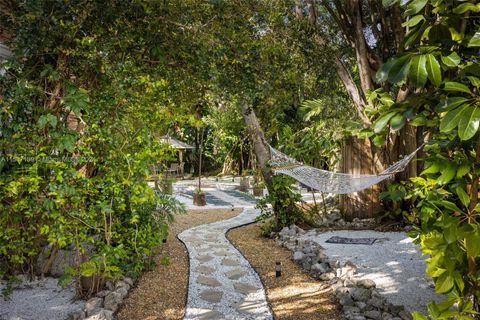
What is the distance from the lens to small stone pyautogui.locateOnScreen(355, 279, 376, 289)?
3131 millimetres

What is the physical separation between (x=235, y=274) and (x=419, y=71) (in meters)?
3.07

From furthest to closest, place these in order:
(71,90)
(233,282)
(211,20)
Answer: (233,282)
(211,20)
(71,90)

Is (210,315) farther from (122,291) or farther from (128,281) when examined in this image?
(128,281)

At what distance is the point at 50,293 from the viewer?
3195mm

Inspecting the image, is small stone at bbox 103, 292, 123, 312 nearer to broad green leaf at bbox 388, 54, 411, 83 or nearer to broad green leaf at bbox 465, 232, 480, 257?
broad green leaf at bbox 465, 232, 480, 257

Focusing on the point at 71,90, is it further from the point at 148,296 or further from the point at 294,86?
the point at 294,86

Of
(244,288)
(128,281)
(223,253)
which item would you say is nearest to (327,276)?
(244,288)

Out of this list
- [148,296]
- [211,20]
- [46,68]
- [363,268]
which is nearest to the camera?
[46,68]

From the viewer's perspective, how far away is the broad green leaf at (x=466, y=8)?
113 centimetres

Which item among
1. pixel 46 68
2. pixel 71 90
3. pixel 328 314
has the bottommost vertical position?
pixel 328 314

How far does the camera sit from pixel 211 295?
3.20 metres

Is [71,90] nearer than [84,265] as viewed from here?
Yes

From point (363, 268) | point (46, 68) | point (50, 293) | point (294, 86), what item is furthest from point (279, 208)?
point (46, 68)

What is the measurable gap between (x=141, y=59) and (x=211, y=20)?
0.57 meters
